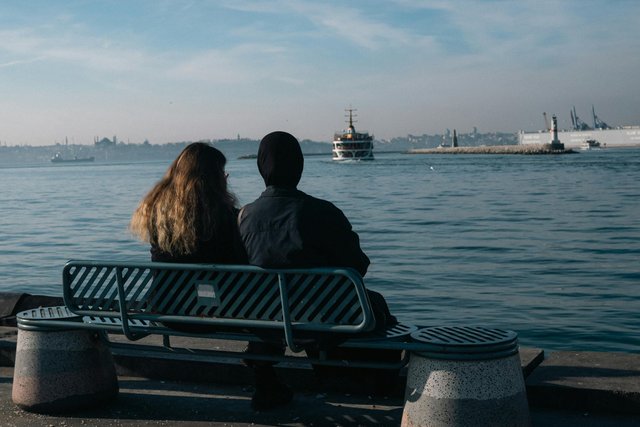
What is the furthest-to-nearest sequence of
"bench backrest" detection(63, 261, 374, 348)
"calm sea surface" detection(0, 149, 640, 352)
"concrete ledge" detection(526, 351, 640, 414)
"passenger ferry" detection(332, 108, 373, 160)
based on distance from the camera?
1. "passenger ferry" detection(332, 108, 373, 160)
2. "calm sea surface" detection(0, 149, 640, 352)
3. "concrete ledge" detection(526, 351, 640, 414)
4. "bench backrest" detection(63, 261, 374, 348)

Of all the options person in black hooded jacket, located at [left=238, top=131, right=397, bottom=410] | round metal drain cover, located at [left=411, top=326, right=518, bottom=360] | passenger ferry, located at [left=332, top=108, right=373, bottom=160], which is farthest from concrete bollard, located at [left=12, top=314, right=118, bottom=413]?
passenger ferry, located at [left=332, top=108, right=373, bottom=160]

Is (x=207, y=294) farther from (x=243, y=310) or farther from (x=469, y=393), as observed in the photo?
(x=469, y=393)

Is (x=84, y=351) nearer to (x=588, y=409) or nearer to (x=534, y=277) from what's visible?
(x=588, y=409)

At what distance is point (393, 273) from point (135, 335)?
43.4 ft

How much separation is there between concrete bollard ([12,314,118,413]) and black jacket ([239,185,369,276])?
1243mm

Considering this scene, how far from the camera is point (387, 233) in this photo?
27812mm

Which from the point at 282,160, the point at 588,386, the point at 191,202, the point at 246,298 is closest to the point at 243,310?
the point at 246,298

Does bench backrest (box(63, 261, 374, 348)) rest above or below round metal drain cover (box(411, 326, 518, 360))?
above

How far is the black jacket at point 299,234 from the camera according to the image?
436 centimetres

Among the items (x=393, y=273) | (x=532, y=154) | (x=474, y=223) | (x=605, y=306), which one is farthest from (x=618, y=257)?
(x=532, y=154)

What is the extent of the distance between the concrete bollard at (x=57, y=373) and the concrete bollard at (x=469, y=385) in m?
1.89

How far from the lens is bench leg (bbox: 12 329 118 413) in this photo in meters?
4.96

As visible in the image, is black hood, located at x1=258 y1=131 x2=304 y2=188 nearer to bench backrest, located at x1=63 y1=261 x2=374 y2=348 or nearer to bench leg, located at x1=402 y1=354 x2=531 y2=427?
bench backrest, located at x1=63 y1=261 x2=374 y2=348

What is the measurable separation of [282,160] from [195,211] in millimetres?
554
